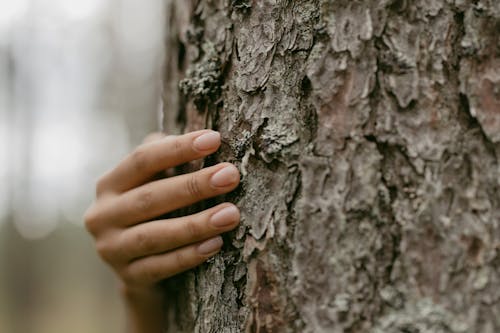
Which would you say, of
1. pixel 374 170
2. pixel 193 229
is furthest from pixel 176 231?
pixel 374 170

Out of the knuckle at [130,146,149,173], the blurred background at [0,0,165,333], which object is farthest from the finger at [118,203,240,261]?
the blurred background at [0,0,165,333]

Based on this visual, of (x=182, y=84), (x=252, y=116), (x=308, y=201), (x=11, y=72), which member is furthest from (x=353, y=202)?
(x=11, y=72)

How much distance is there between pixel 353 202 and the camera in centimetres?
79

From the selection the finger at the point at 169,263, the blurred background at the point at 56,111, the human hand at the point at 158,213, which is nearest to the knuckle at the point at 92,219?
the human hand at the point at 158,213

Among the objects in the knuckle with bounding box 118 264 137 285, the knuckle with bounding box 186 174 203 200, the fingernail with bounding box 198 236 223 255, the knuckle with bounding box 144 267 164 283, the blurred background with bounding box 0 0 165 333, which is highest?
the knuckle with bounding box 186 174 203 200

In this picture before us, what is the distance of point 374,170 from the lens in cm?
79

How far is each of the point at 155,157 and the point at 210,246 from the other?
20 cm

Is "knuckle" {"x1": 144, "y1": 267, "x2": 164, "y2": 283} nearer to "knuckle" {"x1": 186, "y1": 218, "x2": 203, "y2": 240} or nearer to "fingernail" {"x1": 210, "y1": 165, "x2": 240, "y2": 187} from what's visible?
"knuckle" {"x1": 186, "y1": 218, "x2": 203, "y2": 240}

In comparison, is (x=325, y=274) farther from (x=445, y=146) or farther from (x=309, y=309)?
(x=445, y=146)

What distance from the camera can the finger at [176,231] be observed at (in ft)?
3.07

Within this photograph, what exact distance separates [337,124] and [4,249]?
13451mm

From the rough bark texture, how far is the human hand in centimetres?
7

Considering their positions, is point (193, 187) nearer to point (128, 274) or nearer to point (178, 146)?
point (178, 146)

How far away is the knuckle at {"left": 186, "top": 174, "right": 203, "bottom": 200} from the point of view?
972mm
